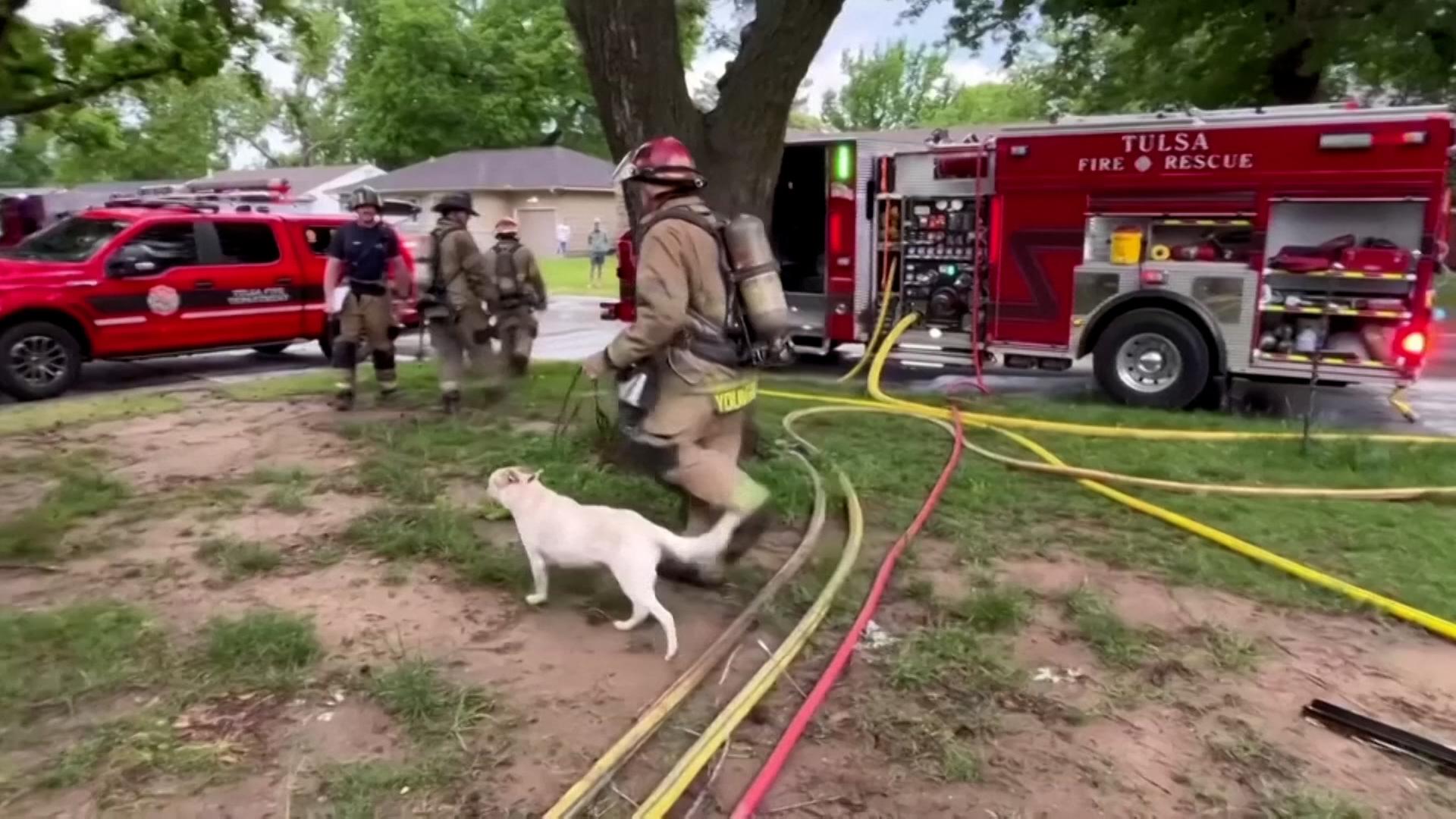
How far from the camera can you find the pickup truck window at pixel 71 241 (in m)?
10.9

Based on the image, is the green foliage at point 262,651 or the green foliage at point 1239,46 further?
the green foliage at point 1239,46

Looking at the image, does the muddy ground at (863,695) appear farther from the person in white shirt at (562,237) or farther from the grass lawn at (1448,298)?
the person in white shirt at (562,237)

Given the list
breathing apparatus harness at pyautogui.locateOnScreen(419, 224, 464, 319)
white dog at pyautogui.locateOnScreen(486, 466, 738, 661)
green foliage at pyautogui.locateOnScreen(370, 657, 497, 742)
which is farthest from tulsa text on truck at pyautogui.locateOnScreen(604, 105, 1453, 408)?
green foliage at pyautogui.locateOnScreen(370, 657, 497, 742)

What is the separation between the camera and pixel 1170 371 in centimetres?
970

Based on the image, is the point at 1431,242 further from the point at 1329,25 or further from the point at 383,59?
the point at 383,59

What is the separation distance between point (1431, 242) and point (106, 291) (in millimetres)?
11780

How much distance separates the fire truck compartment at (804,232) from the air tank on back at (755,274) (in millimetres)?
7189

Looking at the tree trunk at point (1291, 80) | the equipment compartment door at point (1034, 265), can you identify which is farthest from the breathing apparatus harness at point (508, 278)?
the tree trunk at point (1291, 80)

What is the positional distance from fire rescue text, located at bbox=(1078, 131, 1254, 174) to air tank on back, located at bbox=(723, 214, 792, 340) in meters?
6.21

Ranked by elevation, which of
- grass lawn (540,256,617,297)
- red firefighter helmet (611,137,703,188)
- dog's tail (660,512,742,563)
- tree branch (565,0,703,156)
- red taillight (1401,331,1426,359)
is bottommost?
grass lawn (540,256,617,297)

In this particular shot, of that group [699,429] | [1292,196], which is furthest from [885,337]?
[699,429]

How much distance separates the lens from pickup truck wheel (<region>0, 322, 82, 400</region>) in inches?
412

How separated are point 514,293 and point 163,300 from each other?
4330mm

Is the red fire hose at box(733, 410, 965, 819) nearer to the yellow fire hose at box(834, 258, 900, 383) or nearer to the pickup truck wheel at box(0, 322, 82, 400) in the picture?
the yellow fire hose at box(834, 258, 900, 383)
